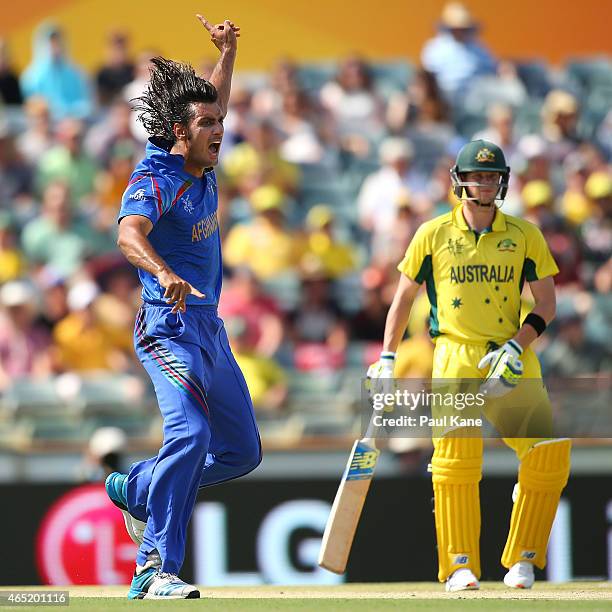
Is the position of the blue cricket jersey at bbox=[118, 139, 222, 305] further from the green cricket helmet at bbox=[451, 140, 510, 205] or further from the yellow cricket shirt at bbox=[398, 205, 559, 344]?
the green cricket helmet at bbox=[451, 140, 510, 205]

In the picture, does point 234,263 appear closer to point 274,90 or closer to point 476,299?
point 274,90

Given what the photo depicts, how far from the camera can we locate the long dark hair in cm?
634

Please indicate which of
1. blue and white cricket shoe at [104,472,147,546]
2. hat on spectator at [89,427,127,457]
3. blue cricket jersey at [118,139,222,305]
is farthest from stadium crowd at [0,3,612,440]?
blue cricket jersey at [118,139,222,305]

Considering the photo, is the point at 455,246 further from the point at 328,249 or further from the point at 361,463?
the point at 328,249

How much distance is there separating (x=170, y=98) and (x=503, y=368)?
189 cm

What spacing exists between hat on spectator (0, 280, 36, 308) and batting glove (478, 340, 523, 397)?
4779 millimetres

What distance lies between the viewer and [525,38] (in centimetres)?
1578

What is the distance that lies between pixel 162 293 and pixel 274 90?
832cm

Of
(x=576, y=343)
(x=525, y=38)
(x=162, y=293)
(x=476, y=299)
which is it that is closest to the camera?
(x=162, y=293)

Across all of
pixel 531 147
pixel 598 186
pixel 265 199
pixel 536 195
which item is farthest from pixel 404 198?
pixel 598 186

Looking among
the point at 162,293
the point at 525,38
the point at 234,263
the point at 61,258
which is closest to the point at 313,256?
the point at 234,263

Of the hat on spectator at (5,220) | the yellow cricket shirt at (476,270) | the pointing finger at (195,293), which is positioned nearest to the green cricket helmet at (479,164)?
the yellow cricket shirt at (476,270)

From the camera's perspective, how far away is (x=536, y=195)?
12.7 m

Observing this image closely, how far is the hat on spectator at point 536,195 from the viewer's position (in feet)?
41.5
